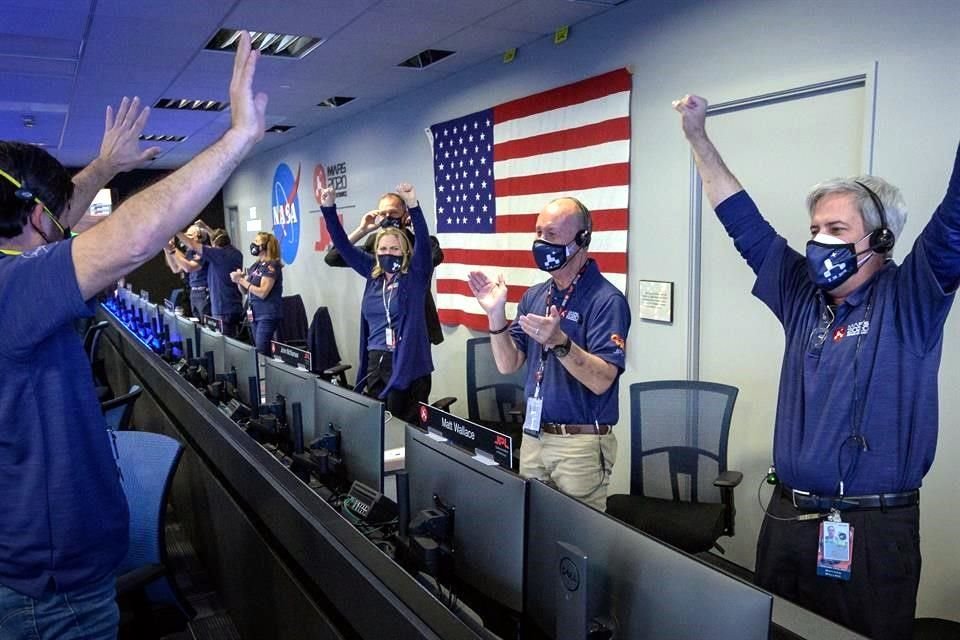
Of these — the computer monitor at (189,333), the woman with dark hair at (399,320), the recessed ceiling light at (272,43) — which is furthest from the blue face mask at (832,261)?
the recessed ceiling light at (272,43)

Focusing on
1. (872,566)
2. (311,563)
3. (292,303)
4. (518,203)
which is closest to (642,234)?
(518,203)

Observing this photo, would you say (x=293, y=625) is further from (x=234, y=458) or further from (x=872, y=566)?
(x=872, y=566)

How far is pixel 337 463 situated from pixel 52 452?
753 millimetres

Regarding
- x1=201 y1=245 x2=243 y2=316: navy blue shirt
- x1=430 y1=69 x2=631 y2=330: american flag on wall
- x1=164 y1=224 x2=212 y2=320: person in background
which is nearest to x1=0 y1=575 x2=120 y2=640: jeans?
x1=430 y1=69 x2=631 y2=330: american flag on wall

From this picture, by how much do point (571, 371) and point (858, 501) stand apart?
827mm

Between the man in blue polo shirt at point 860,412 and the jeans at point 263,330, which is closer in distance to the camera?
the man in blue polo shirt at point 860,412

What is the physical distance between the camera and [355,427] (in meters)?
1.78

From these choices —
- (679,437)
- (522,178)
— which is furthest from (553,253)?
(522,178)

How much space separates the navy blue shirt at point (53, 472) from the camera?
3.94ft

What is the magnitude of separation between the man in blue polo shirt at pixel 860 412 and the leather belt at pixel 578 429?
587mm

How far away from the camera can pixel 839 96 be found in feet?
8.93

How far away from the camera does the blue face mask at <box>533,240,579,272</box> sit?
226 cm

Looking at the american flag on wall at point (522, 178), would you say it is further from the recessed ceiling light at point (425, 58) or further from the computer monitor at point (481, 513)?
the computer monitor at point (481, 513)

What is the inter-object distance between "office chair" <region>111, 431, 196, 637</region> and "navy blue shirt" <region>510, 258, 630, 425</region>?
3.80 feet
